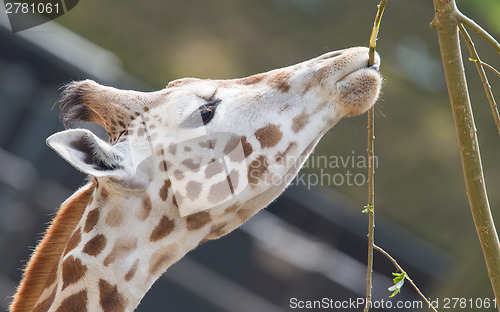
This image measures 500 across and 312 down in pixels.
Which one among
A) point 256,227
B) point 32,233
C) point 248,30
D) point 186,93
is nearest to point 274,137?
point 186,93

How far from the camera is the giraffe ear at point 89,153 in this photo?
70.2 inches

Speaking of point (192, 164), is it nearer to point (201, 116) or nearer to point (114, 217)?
point (201, 116)

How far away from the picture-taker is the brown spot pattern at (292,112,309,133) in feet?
6.80

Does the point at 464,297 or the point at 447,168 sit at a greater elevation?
the point at 447,168

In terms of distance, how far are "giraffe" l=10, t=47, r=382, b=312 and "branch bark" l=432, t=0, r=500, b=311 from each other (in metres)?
0.41

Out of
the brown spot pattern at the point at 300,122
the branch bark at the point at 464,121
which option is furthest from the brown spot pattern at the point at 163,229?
the branch bark at the point at 464,121

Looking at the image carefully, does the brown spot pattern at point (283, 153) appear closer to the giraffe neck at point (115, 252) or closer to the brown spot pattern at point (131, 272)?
the giraffe neck at point (115, 252)

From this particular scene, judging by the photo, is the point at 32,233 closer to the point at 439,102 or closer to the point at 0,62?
the point at 0,62

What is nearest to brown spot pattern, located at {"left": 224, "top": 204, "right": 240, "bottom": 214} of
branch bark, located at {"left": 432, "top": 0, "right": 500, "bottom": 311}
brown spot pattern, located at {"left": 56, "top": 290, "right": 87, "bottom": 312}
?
brown spot pattern, located at {"left": 56, "top": 290, "right": 87, "bottom": 312}

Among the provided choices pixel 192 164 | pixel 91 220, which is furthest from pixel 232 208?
pixel 91 220

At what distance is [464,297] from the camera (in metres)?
4.82

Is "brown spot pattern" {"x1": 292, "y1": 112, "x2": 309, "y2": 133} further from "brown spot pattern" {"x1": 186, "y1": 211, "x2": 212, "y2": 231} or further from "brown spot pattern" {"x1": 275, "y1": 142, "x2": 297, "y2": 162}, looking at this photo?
"brown spot pattern" {"x1": 186, "y1": 211, "x2": 212, "y2": 231}

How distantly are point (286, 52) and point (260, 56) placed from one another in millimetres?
275

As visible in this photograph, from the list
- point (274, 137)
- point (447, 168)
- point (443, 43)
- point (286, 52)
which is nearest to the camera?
point (443, 43)
